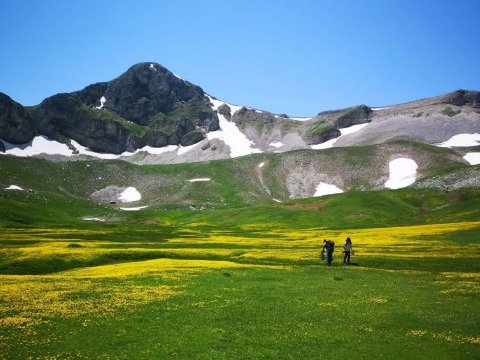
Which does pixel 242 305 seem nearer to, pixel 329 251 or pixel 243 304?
pixel 243 304

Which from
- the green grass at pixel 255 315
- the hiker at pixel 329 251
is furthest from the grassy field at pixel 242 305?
the hiker at pixel 329 251

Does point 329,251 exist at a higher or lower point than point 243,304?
higher

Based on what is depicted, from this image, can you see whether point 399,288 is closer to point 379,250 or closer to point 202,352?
point 202,352

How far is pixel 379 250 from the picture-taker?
222ft

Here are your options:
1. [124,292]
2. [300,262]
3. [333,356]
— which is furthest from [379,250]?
[333,356]

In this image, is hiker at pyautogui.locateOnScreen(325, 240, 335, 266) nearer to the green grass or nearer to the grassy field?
the grassy field

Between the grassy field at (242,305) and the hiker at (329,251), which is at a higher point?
the hiker at (329,251)

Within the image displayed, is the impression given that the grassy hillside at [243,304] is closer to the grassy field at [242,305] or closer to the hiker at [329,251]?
the grassy field at [242,305]

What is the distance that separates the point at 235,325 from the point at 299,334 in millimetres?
4135

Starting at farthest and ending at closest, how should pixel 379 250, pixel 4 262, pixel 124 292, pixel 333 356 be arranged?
1. pixel 379 250
2. pixel 4 262
3. pixel 124 292
4. pixel 333 356

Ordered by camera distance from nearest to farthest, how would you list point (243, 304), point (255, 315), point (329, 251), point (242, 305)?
point (255, 315)
point (242, 305)
point (243, 304)
point (329, 251)

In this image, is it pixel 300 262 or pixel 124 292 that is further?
pixel 300 262

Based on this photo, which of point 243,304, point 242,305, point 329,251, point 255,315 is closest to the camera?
point 255,315

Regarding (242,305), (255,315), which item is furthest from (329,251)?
(255,315)
